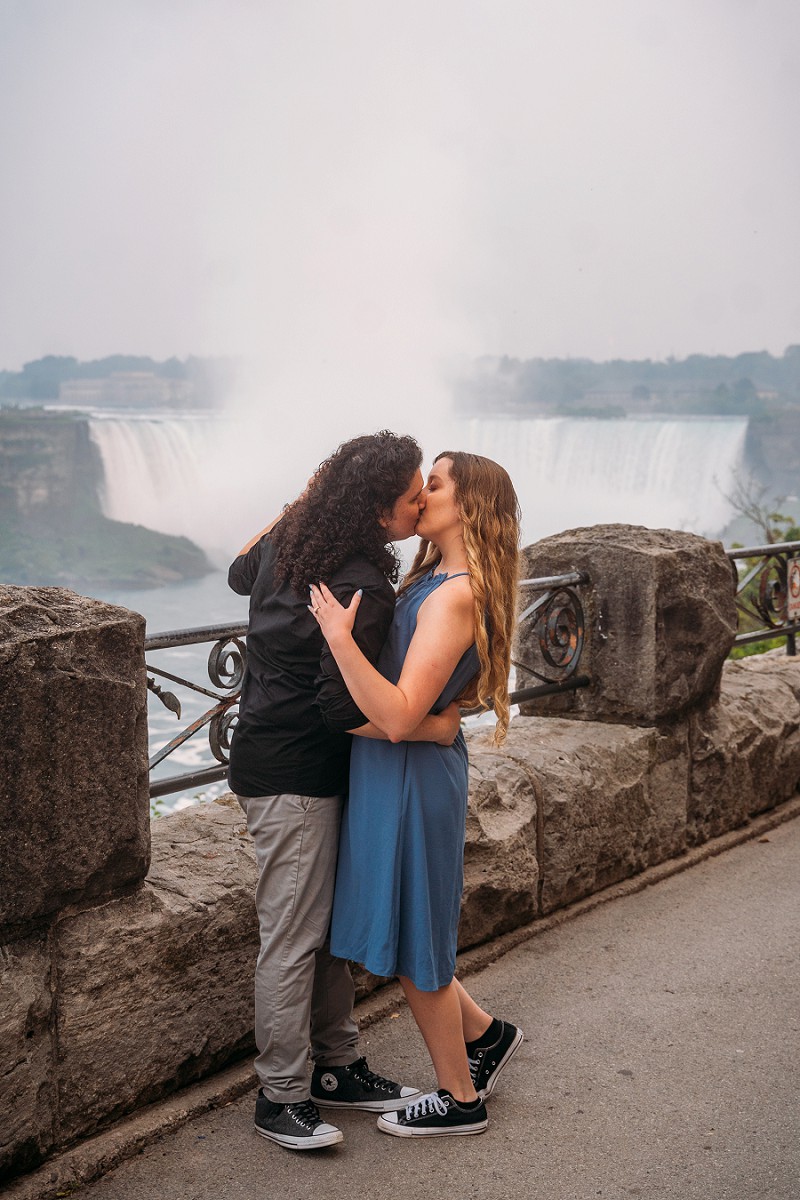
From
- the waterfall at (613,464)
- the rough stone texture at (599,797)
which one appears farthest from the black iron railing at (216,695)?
the waterfall at (613,464)

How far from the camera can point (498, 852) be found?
3463mm

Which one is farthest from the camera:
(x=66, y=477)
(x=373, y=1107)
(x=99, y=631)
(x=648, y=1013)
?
(x=66, y=477)

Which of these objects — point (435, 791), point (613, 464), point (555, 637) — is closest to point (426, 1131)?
point (435, 791)

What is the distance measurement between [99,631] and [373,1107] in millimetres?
1304

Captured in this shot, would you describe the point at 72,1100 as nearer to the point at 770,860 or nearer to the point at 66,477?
the point at 770,860

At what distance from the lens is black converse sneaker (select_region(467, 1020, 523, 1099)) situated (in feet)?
8.99

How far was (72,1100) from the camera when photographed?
2418 millimetres

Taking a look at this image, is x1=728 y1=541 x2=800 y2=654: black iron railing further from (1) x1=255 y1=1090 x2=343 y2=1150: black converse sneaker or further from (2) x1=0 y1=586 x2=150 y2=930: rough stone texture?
(2) x1=0 y1=586 x2=150 y2=930: rough stone texture

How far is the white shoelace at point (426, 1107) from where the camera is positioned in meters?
2.61

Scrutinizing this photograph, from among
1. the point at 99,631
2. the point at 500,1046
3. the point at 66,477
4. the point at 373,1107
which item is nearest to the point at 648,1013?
the point at 500,1046

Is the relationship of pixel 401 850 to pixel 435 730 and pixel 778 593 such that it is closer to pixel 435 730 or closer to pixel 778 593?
pixel 435 730

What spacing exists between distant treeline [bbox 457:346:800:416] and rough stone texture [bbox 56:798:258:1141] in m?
39.6

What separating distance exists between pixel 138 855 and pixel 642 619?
2222 mm

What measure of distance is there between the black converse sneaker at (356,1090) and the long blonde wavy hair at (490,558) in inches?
36.7
